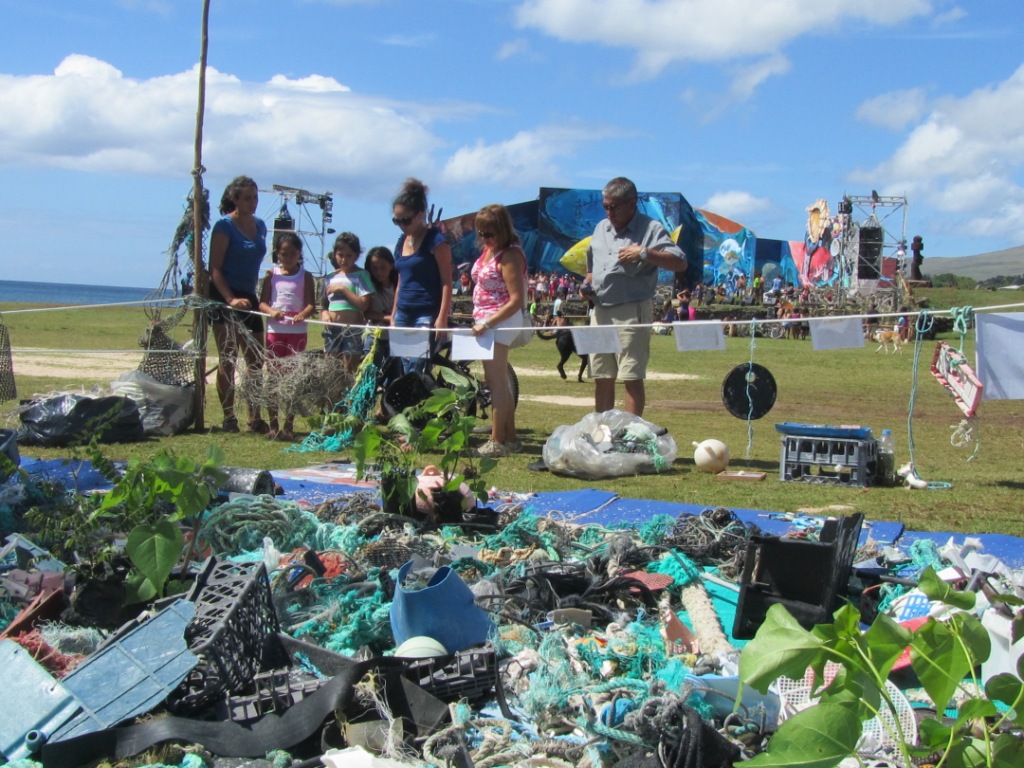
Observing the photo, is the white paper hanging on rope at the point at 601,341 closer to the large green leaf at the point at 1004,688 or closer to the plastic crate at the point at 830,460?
the plastic crate at the point at 830,460

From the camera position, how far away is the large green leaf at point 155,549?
3301 mm

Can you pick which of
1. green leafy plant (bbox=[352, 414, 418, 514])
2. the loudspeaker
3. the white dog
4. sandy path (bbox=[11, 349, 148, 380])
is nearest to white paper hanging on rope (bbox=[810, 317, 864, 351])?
green leafy plant (bbox=[352, 414, 418, 514])

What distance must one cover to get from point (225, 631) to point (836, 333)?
5005 mm

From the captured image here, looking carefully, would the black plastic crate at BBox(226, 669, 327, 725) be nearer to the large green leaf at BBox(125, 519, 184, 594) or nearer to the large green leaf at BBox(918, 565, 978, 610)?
the large green leaf at BBox(125, 519, 184, 594)

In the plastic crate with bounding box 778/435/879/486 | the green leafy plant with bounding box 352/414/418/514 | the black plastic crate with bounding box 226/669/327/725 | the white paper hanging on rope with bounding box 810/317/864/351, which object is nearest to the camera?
the black plastic crate with bounding box 226/669/327/725

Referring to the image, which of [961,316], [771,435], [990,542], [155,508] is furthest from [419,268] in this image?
[990,542]

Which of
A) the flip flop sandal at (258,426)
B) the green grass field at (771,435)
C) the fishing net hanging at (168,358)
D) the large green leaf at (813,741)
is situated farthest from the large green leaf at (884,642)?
the fishing net hanging at (168,358)

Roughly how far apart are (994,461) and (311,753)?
6.82m

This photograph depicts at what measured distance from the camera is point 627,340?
7195 millimetres

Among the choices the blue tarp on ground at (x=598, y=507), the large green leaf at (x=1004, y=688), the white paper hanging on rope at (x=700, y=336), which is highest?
the white paper hanging on rope at (x=700, y=336)

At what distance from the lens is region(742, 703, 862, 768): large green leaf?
4.13 feet

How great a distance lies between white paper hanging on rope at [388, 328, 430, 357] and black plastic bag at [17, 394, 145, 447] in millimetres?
2075

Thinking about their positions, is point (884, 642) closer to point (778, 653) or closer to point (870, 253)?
point (778, 653)

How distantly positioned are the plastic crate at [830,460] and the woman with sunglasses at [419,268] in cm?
275
